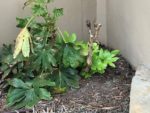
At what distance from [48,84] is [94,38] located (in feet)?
1.87

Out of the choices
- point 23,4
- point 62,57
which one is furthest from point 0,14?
point 62,57

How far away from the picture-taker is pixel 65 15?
365 centimetres

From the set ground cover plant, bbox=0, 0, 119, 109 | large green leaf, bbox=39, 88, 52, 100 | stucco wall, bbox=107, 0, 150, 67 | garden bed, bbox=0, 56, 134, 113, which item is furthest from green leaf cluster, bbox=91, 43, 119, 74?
large green leaf, bbox=39, 88, 52, 100

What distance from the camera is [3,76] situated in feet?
10.2

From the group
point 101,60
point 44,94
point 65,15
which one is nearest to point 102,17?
point 65,15

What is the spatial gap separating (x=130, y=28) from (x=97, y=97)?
735 millimetres

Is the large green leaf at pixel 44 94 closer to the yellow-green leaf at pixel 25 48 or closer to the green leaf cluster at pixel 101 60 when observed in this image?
the yellow-green leaf at pixel 25 48

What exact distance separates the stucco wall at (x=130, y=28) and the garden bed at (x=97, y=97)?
209 mm

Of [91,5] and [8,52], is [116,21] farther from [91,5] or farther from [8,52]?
[8,52]

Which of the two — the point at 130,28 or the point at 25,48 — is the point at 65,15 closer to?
the point at 130,28

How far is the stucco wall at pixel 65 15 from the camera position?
135 inches

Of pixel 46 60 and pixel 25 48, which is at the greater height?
pixel 25 48

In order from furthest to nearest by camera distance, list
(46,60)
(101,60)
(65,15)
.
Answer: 1. (65,15)
2. (101,60)
3. (46,60)

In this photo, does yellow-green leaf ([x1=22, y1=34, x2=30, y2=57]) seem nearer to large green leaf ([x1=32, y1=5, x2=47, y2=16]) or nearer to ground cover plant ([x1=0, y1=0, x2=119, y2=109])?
ground cover plant ([x1=0, y1=0, x2=119, y2=109])
